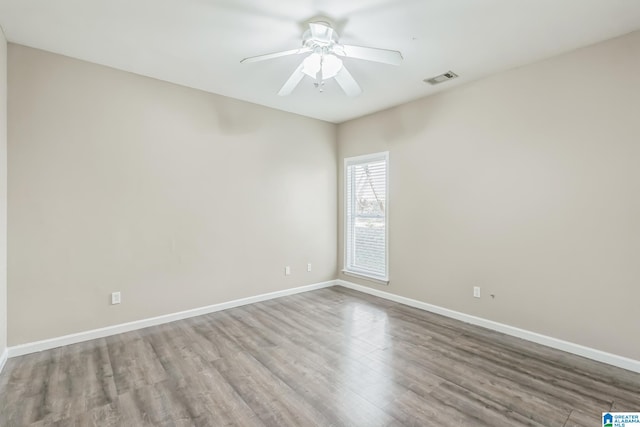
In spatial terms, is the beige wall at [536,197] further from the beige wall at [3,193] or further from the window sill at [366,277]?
the beige wall at [3,193]

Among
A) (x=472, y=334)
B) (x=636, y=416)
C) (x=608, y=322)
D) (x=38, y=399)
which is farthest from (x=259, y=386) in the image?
(x=608, y=322)

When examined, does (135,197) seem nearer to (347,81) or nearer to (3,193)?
(3,193)

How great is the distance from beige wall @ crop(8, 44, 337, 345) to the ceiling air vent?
209 centimetres

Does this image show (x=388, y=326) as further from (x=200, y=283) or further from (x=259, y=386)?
(x=200, y=283)

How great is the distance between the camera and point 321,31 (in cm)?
236

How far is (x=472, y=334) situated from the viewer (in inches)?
127

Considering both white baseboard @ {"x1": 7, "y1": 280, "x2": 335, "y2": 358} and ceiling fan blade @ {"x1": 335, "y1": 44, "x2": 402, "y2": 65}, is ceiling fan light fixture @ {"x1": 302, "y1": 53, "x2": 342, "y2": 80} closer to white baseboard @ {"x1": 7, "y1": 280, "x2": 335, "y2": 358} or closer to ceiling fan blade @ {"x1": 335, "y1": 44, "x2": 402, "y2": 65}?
ceiling fan blade @ {"x1": 335, "y1": 44, "x2": 402, "y2": 65}

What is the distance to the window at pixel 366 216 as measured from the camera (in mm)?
4637

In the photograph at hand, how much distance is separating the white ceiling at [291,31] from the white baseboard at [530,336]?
2.69 metres

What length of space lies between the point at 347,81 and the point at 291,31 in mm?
609

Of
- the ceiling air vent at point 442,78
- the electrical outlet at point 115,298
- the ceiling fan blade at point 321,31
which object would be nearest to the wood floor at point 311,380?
the electrical outlet at point 115,298

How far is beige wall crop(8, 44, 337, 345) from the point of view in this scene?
2.83 metres

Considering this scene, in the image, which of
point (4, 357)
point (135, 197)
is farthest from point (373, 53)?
point (4, 357)

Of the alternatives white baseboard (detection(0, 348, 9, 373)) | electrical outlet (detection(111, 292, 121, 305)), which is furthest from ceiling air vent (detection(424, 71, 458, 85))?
white baseboard (detection(0, 348, 9, 373))
